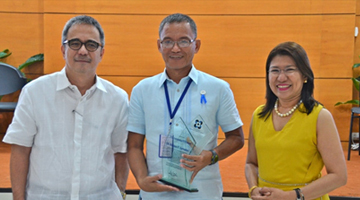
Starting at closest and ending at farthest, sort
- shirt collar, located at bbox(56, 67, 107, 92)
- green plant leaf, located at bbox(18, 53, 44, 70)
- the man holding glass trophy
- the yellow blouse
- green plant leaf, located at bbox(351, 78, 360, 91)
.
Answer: the yellow blouse < the man holding glass trophy < shirt collar, located at bbox(56, 67, 107, 92) < green plant leaf, located at bbox(351, 78, 360, 91) < green plant leaf, located at bbox(18, 53, 44, 70)

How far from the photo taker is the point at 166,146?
162 cm

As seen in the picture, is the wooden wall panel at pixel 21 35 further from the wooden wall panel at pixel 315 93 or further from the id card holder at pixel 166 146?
the id card holder at pixel 166 146

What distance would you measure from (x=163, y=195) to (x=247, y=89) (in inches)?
132

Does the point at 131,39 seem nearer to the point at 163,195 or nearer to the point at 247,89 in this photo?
the point at 247,89

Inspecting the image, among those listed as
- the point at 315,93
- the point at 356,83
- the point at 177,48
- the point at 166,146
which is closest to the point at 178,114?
the point at 166,146

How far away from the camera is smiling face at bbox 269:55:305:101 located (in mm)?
1600

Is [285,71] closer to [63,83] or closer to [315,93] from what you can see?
[63,83]

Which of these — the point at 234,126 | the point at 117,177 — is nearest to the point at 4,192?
the point at 117,177

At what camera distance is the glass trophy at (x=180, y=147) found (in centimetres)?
159

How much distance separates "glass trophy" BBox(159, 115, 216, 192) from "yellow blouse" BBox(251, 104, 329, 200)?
0.96ft

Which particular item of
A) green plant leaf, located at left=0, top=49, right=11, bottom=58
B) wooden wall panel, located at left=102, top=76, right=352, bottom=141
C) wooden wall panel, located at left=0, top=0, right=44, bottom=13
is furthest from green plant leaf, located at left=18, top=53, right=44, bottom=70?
wooden wall panel, located at left=102, top=76, right=352, bottom=141

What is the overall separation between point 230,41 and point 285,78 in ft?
10.8

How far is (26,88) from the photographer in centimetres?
182

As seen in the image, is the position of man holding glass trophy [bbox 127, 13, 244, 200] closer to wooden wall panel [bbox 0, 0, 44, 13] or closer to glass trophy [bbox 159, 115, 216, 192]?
glass trophy [bbox 159, 115, 216, 192]
